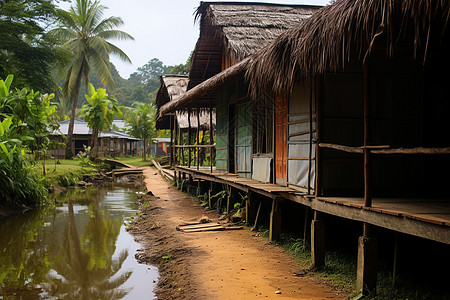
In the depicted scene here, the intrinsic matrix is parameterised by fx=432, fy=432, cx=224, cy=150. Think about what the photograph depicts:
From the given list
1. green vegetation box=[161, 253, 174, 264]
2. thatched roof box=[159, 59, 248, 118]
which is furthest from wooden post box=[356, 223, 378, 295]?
thatched roof box=[159, 59, 248, 118]

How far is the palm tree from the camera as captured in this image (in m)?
27.3

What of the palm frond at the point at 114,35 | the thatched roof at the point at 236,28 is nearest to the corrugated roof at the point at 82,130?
the palm frond at the point at 114,35

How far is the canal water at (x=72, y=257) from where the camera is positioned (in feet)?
19.6

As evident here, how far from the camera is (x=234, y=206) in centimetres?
953

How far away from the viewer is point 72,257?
775 centimetres

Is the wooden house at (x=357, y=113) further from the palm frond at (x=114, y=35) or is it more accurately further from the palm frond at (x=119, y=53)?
the palm frond at (x=119, y=53)

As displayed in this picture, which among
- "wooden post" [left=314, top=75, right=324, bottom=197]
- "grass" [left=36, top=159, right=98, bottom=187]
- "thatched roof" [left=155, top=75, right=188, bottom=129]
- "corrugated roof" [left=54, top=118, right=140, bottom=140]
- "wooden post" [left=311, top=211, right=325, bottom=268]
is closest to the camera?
"wooden post" [left=311, top=211, right=325, bottom=268]

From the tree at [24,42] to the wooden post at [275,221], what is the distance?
14106 mm

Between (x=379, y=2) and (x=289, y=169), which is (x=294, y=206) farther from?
(x=379, y=2)

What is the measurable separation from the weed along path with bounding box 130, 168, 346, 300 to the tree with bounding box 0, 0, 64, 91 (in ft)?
41.5

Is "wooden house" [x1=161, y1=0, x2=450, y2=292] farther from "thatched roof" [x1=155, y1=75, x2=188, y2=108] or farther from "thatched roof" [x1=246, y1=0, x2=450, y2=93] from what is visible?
"thatched roof" [x1=155, y1=75, x2=188, y2=108]

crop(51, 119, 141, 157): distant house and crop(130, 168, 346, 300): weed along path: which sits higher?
crop(51, 119, 141, 157): distant house

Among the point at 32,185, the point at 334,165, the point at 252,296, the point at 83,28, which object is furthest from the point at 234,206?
the point at 83,28

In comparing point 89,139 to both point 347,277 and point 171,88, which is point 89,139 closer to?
point 171,88
